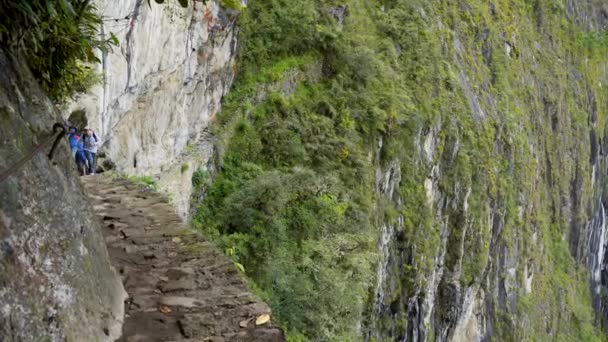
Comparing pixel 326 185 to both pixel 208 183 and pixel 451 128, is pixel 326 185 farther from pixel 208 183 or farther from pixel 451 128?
pixel 451 128

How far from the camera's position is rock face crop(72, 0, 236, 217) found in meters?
7.64

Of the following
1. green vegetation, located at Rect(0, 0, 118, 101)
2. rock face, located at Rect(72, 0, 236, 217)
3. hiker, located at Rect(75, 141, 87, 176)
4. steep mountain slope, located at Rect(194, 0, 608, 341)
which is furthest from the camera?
steep mountain slope, located at Rect(194, 0, 608, 341)

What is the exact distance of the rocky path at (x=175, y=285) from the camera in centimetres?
306

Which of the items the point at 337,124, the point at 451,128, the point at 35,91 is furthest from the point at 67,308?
the point at 451,128

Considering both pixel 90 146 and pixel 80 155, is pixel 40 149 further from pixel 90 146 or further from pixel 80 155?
pixel 90 146

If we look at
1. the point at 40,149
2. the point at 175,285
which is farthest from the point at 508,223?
the point at 40,149

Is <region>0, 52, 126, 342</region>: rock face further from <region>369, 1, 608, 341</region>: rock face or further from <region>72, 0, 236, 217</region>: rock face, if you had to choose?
<region>369, 1, 608, 341</region>: rock face

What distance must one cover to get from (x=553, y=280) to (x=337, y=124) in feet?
56.6

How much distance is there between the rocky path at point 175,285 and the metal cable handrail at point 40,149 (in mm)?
919

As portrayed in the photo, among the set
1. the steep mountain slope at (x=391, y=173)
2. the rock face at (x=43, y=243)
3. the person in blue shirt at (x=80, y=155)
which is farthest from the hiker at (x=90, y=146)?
the rock face at (x=43, y=243)

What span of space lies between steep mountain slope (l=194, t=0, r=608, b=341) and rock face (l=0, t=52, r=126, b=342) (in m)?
5.82

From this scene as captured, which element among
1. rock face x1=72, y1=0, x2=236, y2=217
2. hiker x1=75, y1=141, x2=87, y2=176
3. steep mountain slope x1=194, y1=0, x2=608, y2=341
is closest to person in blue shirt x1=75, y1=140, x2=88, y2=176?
hiker x1=75, y1=141, x2=87, y2=176

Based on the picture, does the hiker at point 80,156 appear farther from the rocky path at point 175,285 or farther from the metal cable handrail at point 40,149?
the metal cable handrail at point 40,149

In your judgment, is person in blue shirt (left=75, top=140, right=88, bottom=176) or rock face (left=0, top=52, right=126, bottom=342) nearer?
rock face (left=0, top=52, right=126, bottom=342)
